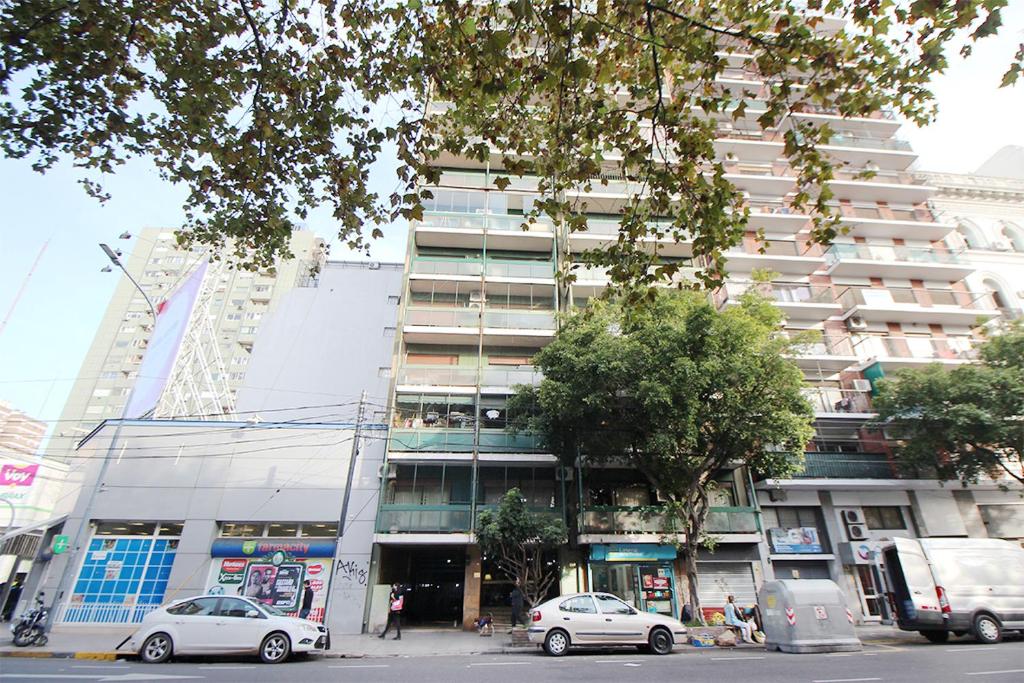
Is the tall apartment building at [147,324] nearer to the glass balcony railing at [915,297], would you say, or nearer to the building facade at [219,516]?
the building facade at [219,516]

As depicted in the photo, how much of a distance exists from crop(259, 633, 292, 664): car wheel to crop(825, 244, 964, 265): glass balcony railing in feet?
94.4

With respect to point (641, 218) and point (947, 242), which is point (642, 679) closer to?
point (641, 218)

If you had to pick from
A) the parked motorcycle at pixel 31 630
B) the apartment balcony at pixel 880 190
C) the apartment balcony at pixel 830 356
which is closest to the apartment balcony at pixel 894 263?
the apartment balcony at pixel 880 190

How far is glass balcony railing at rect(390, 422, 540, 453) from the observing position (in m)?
20.6

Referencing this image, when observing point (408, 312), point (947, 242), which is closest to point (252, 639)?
point (408, 312)

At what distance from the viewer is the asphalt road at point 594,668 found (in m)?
8.30

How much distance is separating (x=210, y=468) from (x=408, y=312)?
10.1 metres

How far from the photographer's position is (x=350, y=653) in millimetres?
12492

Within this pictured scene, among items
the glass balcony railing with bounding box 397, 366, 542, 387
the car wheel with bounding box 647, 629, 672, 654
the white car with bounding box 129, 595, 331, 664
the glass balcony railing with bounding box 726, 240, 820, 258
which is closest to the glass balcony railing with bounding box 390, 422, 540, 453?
the glass balcony railing with bounding box 397, 366, 542, 387

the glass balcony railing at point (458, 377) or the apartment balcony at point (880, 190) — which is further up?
the apartment balcony at point (880, 190)

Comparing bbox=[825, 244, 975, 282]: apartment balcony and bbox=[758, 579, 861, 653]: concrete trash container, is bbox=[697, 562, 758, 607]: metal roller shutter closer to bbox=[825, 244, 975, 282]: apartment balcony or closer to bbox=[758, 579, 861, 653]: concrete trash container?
bbox=[758, 579, 861, 653]: concrete trash container

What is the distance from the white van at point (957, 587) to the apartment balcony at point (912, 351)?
11.6 m

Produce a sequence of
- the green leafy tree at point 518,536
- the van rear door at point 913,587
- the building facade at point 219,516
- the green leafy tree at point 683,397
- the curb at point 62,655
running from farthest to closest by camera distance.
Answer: the building facade at point 219,516 → the green leafy tree at point 518,536 → the green leafy tree at point 683,397 → the van rear door at point 913,587 → the curb at point 62,655

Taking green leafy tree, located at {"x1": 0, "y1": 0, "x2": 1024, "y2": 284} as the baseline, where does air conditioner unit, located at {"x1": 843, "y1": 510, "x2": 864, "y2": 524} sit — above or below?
below
